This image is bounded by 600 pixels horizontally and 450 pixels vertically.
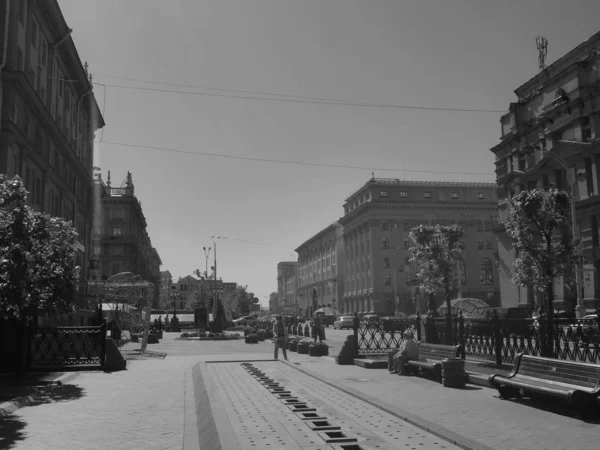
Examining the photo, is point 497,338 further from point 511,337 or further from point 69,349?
point 69,349

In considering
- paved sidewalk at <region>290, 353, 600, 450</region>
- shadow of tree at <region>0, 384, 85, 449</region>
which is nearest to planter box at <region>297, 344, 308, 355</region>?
paved sidewalk at <region>290, 353, 600, 450</region>

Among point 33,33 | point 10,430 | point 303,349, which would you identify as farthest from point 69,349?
point 33,33

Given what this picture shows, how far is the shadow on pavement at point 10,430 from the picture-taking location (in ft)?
26.7

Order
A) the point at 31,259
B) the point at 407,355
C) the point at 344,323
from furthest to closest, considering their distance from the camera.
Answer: the point at 344,323 < the point at 407,355 < the point at 31,259

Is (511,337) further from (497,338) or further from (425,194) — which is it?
(425,194)

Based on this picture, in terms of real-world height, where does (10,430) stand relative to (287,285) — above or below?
below

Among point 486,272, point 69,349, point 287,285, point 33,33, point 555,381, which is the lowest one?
point 555,381

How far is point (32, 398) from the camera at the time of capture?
12.1 metres

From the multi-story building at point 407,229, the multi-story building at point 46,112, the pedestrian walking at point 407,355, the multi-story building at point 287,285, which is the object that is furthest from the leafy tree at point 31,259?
the multi-story building at point 287,285

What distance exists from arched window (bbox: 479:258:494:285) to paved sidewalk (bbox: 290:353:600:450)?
81060 millimetres

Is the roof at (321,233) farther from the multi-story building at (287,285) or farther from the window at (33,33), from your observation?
the window at (33,33)

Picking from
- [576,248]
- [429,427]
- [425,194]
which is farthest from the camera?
[425,194]

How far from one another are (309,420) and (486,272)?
287 ft

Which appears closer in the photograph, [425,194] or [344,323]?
[344,323]
